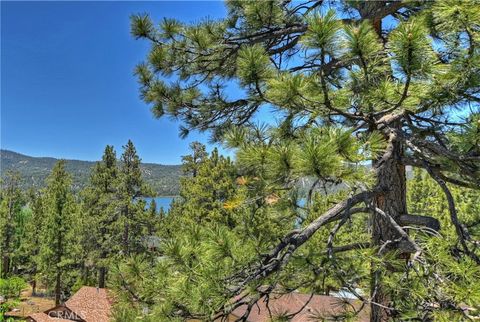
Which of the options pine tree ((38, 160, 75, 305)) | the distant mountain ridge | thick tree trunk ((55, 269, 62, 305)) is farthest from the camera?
the distant mountain ridge

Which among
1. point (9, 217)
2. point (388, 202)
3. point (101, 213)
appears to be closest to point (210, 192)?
point (101, 213)

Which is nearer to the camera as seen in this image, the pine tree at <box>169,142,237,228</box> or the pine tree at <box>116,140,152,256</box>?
the pine tree at <box>169,142,237,228</box>

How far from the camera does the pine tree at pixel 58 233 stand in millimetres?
17734

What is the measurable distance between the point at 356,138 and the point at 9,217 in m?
27.1

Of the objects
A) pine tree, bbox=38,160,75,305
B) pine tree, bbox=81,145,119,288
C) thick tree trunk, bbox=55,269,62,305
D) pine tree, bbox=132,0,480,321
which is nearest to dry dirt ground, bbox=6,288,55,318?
thick tree trunk, bbox=55,269,62,305

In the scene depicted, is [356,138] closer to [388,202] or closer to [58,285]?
[388,202]

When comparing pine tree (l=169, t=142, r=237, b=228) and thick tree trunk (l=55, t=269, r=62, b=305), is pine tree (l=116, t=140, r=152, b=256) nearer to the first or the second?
pine tree (l=169, t=142, r=237, b=228)

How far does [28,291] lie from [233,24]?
2826cm

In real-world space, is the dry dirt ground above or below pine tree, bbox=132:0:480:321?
Answer: below

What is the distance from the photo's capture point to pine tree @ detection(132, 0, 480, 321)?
203cm

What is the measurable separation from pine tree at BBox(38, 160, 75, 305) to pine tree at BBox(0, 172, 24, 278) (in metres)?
6.51

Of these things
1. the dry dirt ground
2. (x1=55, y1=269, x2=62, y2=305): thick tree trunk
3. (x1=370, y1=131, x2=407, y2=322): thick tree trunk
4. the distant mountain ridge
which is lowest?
the dry dirt ground

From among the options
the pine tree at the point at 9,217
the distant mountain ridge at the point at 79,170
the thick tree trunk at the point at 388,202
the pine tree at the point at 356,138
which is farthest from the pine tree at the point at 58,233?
the distant mountain ridge at the point at 79,170

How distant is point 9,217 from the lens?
24.1 meters
